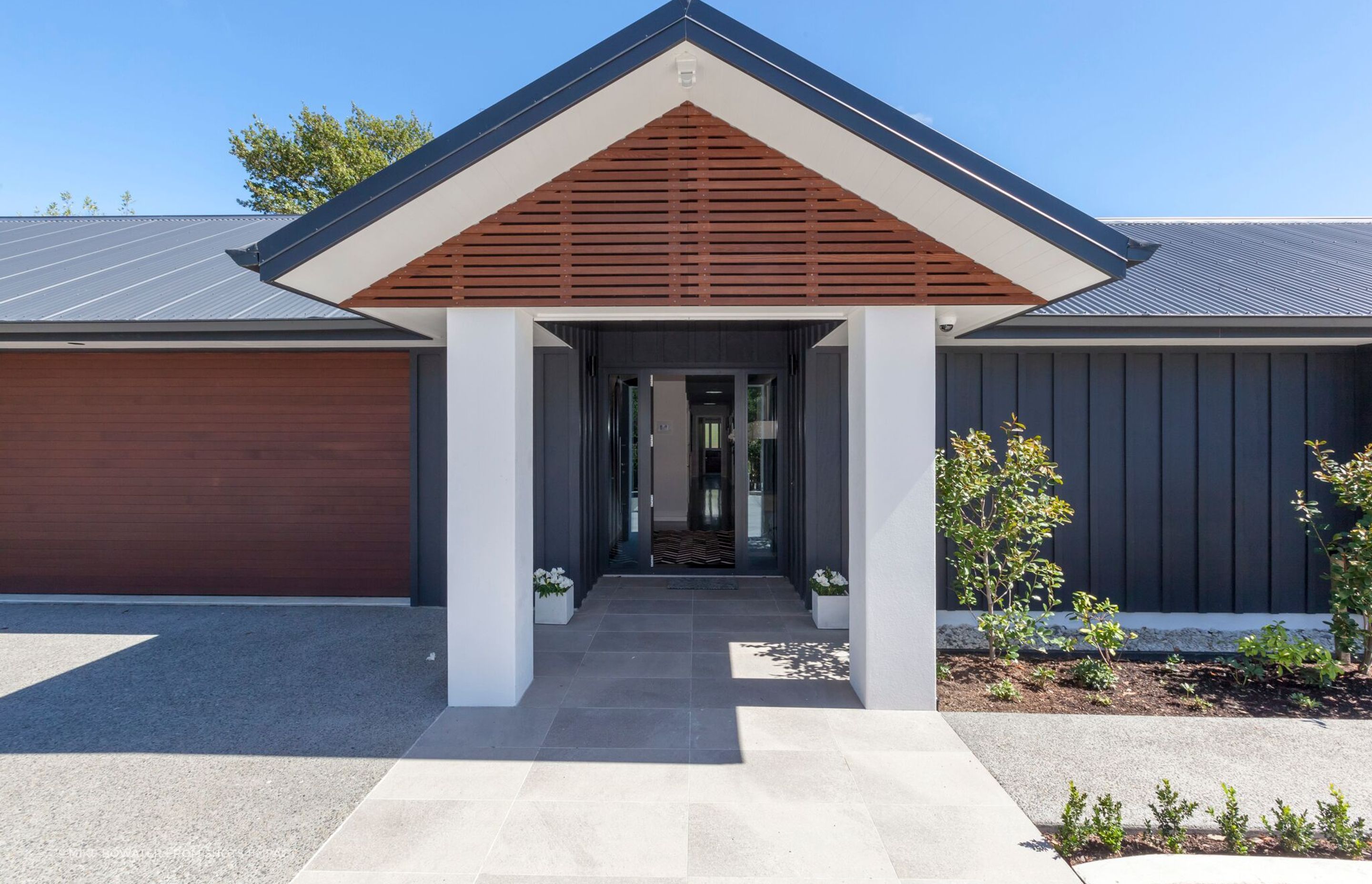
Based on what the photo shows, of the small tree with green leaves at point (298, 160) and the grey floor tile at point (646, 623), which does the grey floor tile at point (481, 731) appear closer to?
the grey floor tile at point (646, 623)

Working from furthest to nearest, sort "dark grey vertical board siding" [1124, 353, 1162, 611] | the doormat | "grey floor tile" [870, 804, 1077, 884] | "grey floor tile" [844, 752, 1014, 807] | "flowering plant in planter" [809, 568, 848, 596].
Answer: the doormat < "dark grey vertical board siding" [1124, 353, 1162, 611] < "flowering plant in planter" [809, 568, 848, 596] < "grey floor tile" [844, 752, 1014, 807] < "grey floor tile" [870, 804, 1077, 884]

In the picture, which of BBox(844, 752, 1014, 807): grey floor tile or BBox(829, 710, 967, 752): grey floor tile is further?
BBox(829, 710, 967, 752): grey floor tile

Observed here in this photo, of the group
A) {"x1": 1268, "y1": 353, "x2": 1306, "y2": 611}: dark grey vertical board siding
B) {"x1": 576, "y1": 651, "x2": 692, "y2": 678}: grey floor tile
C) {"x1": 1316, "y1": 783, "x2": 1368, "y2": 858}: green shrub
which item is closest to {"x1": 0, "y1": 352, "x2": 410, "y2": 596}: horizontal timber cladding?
{"x1": 576, "y1": 651, "x2": 692, "y2": 678}: grey floor tile

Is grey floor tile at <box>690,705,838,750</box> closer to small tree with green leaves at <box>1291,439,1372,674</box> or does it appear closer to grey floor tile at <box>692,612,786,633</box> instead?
grey floor tile at <box>692,612,786,633</box>

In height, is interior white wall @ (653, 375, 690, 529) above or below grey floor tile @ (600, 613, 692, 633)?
above

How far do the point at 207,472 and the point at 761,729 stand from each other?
21.1 ft

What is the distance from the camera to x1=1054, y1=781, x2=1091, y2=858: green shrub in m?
2.71

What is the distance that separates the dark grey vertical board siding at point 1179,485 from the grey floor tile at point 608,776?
5315 mm

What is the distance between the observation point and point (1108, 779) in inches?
130

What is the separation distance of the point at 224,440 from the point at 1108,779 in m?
8.05

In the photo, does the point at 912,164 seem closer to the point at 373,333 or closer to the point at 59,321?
the point at 373,333

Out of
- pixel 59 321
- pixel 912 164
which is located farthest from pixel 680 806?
pixel 59 321

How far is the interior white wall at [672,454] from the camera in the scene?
32.0 ft

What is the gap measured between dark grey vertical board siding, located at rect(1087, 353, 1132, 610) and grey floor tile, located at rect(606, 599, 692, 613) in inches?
154
